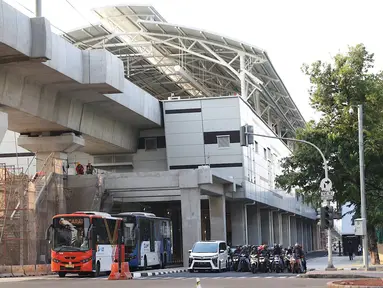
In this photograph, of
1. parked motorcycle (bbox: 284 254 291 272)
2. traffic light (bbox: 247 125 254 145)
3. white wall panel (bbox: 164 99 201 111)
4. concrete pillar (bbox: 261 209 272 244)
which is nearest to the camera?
traffic light (bbox: 247 125 254 145)

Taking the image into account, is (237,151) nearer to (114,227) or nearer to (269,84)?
(269,84)

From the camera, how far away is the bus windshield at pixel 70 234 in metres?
30.2

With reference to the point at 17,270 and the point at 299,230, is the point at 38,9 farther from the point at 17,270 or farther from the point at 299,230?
the point at 299,230

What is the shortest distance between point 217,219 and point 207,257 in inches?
571

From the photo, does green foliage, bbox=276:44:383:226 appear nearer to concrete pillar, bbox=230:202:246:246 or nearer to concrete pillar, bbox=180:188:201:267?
concrete pillar, bbox=180:188:201:267

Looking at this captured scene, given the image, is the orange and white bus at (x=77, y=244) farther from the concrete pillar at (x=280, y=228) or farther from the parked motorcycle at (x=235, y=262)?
the concrete pillar at (x=280, y=228)

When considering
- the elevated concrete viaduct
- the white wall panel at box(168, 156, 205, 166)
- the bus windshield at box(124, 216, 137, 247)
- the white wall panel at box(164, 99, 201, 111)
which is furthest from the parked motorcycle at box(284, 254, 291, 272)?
the white wall panel at box(164, 99, 201, 111)

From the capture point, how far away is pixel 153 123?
51.7m

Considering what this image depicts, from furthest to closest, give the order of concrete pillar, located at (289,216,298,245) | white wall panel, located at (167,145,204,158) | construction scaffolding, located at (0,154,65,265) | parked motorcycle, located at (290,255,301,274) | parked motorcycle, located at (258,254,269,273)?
concrete pillar, located at (289,216,298,245) < white wall panel, located at (167,145,204,158) < construction scaffolding, located at (0,154,65,265) < parked motorcycle, located at (258,254,269,273) < parked motorcycle, located at (290,255,301,274)

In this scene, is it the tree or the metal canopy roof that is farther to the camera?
the metal canopy roof

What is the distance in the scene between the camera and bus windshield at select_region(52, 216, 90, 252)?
A: 30.2 metres

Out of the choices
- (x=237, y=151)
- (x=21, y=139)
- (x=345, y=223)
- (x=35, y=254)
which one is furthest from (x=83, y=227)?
(x=345, y=223)

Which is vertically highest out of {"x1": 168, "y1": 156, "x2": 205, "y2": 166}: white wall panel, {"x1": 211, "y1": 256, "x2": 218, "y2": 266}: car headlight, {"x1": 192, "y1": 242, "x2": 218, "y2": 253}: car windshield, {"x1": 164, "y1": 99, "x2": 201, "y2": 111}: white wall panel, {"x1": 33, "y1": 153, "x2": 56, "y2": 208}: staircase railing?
{"x1": 164, "y1": 99, "x2": 201, "y2": 111}: white wall panel

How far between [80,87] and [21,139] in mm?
7881
